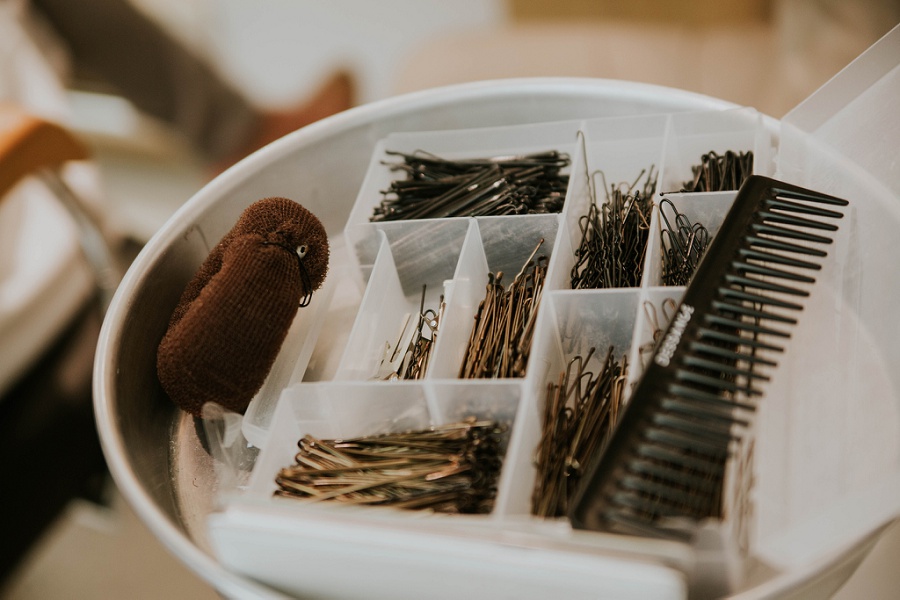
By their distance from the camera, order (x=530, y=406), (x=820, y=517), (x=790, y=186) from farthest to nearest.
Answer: (x=790, y=186) → (x=530, y=406) → (x=820, y=517)

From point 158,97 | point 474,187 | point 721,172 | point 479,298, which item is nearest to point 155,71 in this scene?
point 158,97

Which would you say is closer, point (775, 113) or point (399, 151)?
point (399, 151)

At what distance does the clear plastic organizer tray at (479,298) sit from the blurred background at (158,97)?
0.45 metres

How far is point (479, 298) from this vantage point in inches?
45.4

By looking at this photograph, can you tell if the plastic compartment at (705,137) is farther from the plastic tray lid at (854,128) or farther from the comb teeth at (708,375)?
the comb teeth at (708,375)

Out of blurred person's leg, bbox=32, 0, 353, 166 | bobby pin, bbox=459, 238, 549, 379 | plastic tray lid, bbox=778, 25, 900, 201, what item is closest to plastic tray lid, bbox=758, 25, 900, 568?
plastic tray lid, bbox=778, 25, 900, 201

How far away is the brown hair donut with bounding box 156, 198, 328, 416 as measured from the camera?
0.94 m

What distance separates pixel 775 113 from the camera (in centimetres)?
181

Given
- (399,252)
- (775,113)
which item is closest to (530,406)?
(399,252)

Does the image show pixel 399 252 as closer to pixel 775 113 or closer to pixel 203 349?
pixel 203 349

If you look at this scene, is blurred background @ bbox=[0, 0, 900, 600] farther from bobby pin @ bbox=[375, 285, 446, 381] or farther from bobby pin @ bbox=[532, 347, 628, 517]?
bobby pin @ bbox=[375, 285, 446, 381]

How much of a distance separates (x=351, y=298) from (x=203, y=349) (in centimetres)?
31

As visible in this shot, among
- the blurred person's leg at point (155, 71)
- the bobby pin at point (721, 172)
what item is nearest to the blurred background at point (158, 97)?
the blurred person's leg at point (155, 71)

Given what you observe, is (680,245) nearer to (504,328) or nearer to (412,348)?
(504,328)
